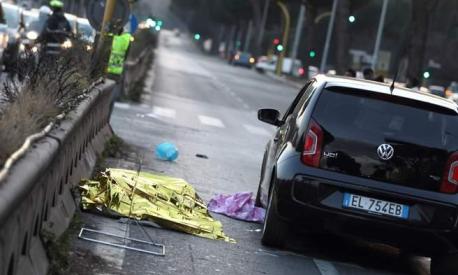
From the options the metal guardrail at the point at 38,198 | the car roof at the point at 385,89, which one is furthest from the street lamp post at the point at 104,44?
the car roof at the point at 385,89

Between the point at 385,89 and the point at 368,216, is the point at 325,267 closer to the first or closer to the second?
the point at 368,216

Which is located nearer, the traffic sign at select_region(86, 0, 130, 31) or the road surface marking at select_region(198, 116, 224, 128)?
the traffic sign at select_region(86, 0, 130, 31)

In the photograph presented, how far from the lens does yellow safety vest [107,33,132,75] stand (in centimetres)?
2127

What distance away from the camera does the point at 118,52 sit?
70.6 feet

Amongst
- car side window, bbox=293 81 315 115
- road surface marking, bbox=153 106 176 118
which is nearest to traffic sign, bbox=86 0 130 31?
road surface marking, bbox=153 106 176 118

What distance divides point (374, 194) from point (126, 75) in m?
21.6

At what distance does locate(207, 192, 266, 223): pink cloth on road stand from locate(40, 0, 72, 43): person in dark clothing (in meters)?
11.5

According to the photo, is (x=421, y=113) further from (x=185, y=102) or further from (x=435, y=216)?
(x=185, y=102)

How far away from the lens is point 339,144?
9141 millimetres

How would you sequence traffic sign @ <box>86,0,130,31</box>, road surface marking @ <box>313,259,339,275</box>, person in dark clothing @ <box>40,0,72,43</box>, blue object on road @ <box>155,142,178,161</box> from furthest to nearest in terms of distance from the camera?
person in dark clothing @ <box>40,0,72,43</box>, traffic sign @ <box>86,0,130,31</box>, blue object on road @ <box>155,142,178,161</box>, road surface marking @ <box>313,259,339,275</box>

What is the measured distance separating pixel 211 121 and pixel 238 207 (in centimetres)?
1593

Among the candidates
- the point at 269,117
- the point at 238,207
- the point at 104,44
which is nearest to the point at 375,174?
the point at 269,117

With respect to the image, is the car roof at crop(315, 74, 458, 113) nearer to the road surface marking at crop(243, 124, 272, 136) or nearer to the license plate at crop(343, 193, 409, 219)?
the license plate at crop(343, 193, 409, 219)

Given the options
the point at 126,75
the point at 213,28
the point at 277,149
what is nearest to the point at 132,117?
the point at 126,75
